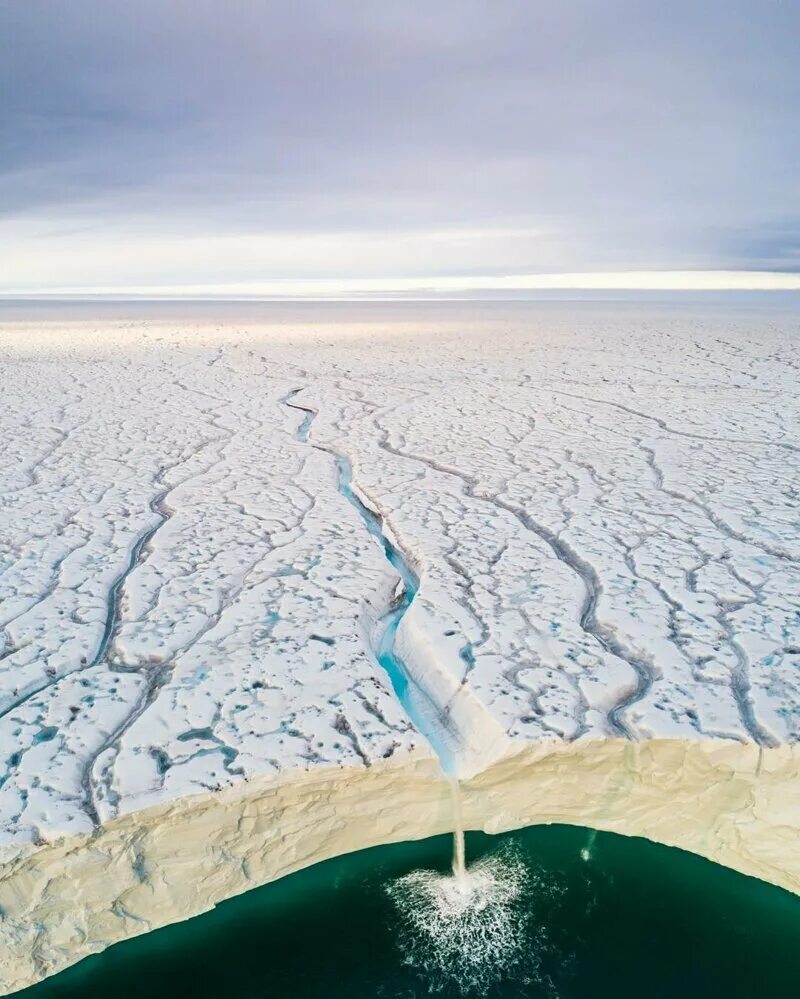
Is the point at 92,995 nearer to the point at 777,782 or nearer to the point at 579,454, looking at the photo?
the point at 777,782

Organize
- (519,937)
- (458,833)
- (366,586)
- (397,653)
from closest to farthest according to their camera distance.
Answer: (519,937)
(458,833)
(397,653)
(366,586)

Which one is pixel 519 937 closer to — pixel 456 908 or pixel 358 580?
pixel 456 908

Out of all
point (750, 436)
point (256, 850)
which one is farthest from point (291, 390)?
point (256, 850)

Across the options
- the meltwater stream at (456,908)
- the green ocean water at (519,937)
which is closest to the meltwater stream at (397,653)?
the meltwater stream at (456,908)

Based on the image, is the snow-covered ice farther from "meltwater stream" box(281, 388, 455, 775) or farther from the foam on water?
the foam on water

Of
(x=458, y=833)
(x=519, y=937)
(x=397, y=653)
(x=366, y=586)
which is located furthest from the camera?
(x=366, y=586)

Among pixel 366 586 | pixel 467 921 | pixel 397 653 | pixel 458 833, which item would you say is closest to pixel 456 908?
pixel 467 921
